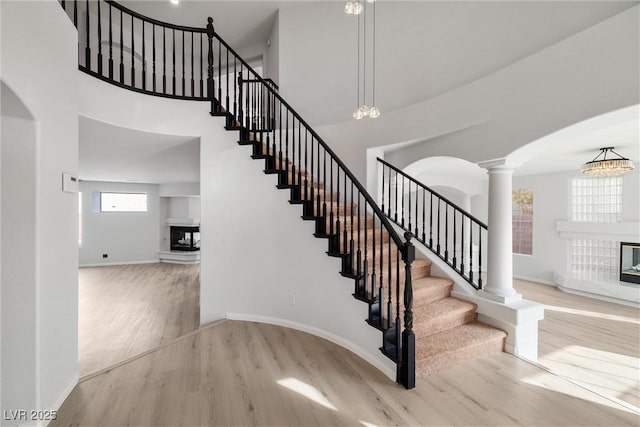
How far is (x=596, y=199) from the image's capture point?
6.40m

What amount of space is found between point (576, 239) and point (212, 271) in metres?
7.96

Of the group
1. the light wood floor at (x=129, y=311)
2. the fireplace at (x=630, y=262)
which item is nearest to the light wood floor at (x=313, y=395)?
the light wood floor at (x=129, y=311)

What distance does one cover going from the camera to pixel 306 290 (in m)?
3.50

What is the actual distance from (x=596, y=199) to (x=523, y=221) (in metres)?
1.66

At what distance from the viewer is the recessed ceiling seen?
3.70 m

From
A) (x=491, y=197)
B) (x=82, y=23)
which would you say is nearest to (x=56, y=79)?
(x=491, y=197)

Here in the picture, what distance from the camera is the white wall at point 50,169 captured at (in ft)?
5.46

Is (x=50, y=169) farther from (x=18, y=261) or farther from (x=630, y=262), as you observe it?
(x=630, y=262)

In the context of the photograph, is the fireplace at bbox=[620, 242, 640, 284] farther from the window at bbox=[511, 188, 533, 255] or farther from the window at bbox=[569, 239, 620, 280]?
the window at bbox=[511, 188, 533, 255]

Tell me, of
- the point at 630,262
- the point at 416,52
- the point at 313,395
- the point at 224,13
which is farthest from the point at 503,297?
the point at 224,13

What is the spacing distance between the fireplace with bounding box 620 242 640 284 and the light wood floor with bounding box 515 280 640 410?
0.82 meters

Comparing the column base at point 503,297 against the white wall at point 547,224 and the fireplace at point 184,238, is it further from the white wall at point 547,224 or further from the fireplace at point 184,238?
the fireplace at point 184,238

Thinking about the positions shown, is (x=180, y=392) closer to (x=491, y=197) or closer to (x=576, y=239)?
(x=491, y=197)

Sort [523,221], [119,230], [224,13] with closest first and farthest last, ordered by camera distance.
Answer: [224,13] → [523,221] → [119,230]
